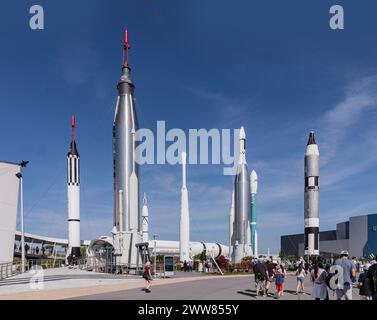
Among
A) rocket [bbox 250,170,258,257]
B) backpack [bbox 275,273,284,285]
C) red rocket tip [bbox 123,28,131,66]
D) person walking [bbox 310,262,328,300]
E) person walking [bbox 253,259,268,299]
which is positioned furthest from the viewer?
rocket [bbox 250,170,258,257]

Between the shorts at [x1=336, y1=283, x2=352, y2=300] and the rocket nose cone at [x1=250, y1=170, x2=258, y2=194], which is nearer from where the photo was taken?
the shorts at [x1=336, y1=283, x2=352, y2=300]

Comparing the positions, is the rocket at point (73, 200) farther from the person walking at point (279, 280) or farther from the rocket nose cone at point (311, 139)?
the person walking at point (279, 280)

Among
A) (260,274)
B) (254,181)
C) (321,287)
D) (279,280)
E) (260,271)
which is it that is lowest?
(279,280)

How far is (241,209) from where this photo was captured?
55.3m

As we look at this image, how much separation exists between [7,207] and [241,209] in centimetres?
3423

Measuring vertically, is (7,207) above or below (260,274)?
above

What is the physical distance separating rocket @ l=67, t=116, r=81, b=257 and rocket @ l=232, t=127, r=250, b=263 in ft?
72.5

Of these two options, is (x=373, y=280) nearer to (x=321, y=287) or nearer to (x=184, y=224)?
(x=321, y=287)

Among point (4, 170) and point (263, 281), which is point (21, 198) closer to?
point (4, 170)

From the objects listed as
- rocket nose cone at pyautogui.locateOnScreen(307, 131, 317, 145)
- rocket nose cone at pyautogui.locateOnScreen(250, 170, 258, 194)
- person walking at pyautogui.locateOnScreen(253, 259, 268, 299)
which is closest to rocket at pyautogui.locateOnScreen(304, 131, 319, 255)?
rocket nose cone at pyautogui.locateOnScreen(307, 131, 317, 145)

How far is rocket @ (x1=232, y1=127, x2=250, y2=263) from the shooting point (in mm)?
54469

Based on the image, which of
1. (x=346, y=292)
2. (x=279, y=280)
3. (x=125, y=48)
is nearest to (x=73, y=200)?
(x=125, y=48)

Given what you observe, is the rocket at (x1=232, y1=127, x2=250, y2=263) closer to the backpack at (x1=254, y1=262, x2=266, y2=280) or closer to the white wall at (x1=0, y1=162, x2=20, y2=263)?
the white wall at (x1=0, y1=162, x2=20, y2=263)
